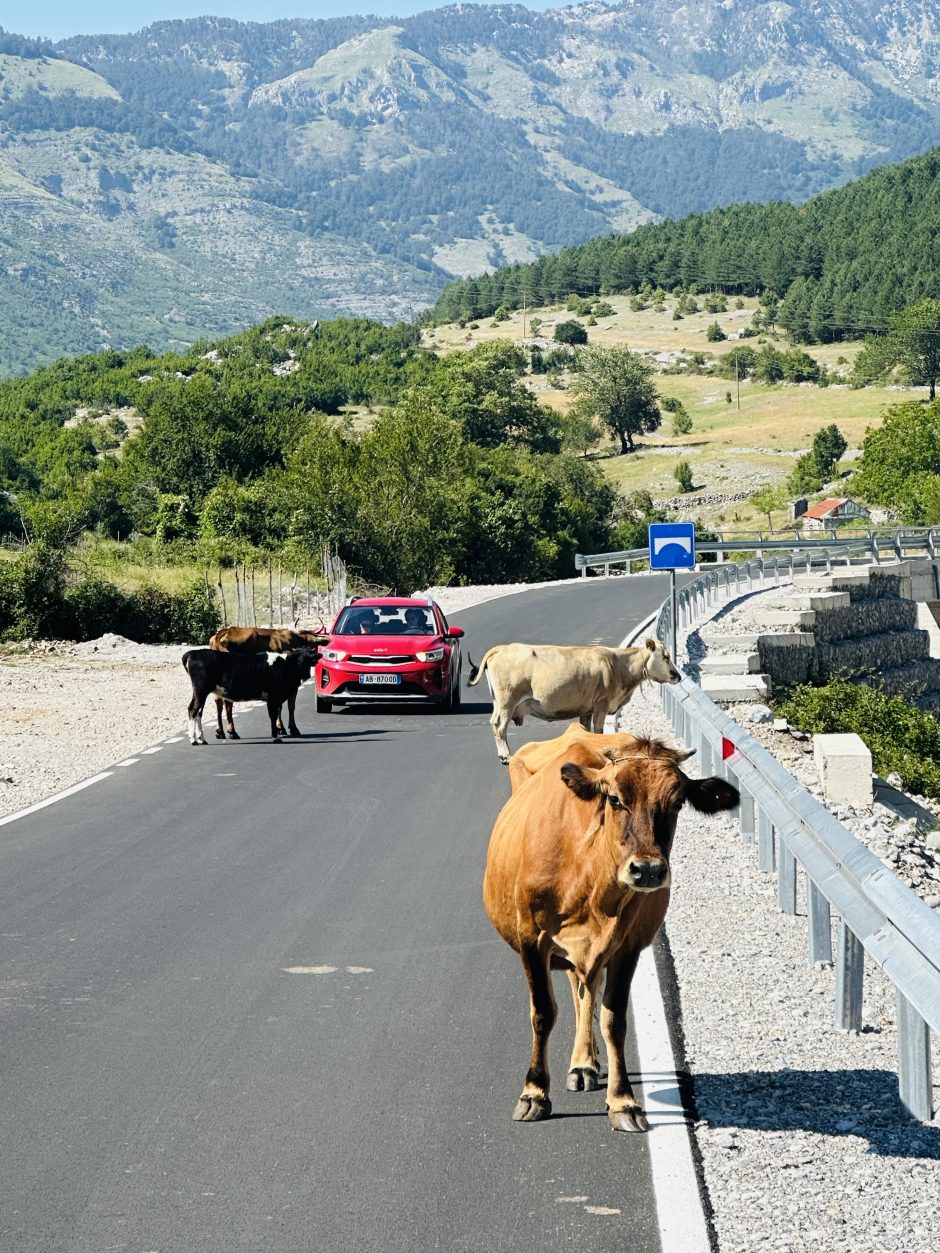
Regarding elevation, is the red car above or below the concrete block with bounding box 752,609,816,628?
above

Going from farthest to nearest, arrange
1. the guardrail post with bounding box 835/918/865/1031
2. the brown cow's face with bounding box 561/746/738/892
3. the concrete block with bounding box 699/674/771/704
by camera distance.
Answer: the concrete block with bounding box 699/674/771/704, the guardrail post with bounding box 835/918/865/1031, the brown cow's face with bounding box 561/746/738/892

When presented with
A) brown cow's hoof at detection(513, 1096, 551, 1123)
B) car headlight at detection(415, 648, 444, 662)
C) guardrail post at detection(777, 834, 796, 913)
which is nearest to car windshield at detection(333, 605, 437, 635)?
car headlight at detection(415, 648, 444, 662)

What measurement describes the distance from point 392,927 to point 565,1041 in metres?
2.63

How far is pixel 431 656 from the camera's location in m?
22.6

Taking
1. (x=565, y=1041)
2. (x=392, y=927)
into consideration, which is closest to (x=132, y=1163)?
(x=565, y=1041)

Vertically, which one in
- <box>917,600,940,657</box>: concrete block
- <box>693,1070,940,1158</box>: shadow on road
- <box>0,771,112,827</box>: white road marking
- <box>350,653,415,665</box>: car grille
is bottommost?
<box>917,600,940,657</box>: concrete block

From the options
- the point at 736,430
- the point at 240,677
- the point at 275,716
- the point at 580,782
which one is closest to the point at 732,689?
the point at 275,716

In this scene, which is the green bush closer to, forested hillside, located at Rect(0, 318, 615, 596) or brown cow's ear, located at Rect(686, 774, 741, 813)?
brown cow's ear, located at Rect(686, 774, 741, 813)

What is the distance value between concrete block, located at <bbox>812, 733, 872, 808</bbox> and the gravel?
68 centimetres

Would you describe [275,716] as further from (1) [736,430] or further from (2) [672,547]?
(1) [736,430]

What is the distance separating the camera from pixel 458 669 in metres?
23.9

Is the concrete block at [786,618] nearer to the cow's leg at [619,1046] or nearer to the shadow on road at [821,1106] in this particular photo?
the shadow on road at [821,1106]

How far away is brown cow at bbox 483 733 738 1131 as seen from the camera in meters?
5.66

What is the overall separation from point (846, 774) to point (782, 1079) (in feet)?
27.9
